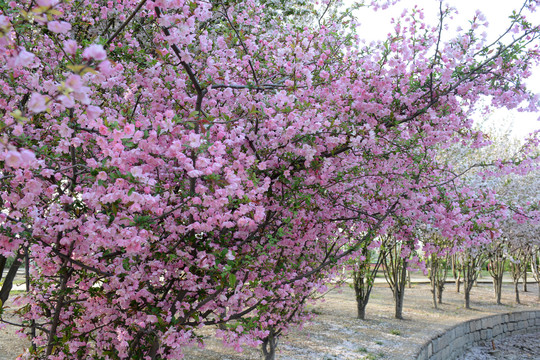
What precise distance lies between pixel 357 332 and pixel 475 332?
13.1 feet

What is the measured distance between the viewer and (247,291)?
3.31 meters

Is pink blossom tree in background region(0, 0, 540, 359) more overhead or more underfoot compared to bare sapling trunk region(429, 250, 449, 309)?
more overhead

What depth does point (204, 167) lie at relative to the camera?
245 centimetres

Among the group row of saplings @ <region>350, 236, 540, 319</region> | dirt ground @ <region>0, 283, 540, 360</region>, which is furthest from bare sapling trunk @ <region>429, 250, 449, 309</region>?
dirt ground @ <region>0, 283, 540, 360</region>

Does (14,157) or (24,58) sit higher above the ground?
(24,58)

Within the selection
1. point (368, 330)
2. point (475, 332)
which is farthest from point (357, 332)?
point (475, 332)

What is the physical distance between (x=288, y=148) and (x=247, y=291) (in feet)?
3.75

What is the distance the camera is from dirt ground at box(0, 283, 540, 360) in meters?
6.51

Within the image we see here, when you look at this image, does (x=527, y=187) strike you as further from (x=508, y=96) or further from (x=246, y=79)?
(x=246, y=79)

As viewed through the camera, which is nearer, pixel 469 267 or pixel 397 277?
pixel 397 277

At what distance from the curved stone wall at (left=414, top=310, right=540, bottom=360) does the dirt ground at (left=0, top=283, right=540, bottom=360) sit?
0.66 ft

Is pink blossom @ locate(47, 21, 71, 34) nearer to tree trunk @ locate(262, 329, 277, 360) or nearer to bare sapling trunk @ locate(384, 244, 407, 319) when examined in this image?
tree trunk @ locate(262, 329, 277, 360)

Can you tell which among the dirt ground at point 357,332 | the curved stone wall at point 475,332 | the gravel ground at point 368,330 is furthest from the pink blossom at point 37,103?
the curved stone wall at point 475,332

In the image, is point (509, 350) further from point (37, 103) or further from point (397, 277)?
point (37, 103)
